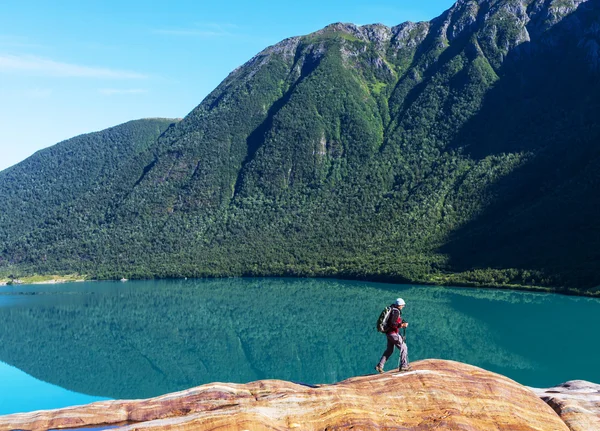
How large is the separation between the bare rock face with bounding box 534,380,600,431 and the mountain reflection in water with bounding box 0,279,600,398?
33.6m

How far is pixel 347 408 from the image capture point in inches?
750

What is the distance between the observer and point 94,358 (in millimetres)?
87750

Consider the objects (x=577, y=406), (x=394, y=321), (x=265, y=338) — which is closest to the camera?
(x=577, y=406)

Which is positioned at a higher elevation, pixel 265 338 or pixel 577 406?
pixel 577 406

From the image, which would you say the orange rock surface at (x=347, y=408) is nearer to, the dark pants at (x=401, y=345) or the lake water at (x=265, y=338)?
the dark pants at (x=401, y=345)

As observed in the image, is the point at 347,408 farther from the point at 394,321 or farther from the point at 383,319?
the point at 394,321

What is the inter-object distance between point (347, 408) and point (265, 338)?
7745cm

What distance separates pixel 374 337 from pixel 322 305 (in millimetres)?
40151

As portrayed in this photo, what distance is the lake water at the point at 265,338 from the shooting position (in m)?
67.7

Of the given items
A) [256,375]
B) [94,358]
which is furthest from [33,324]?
[256,375]

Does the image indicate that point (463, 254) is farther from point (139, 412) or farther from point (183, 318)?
point (139, 412)

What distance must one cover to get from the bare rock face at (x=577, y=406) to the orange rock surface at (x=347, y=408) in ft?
2.44

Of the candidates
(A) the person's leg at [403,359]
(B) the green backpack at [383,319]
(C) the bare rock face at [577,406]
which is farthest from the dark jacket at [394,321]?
(C) the bare rock face at [577,406]

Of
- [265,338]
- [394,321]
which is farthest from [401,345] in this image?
[265,338]
